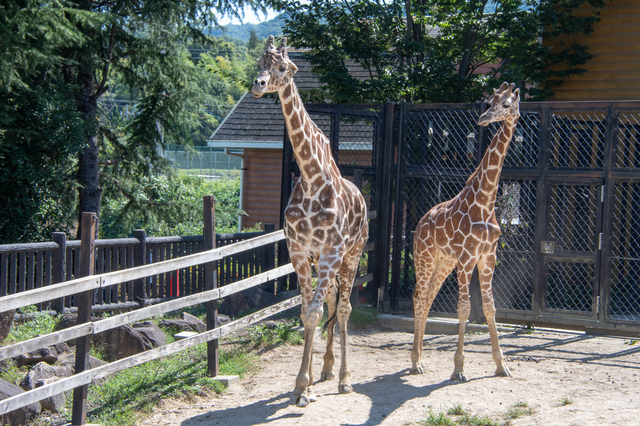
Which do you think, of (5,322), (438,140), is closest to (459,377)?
(438,140)

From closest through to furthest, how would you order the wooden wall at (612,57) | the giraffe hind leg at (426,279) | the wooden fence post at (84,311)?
the wooden fence post at (84,311), the giraffe hind leg at (426,279), the wooden wall at (612,57)

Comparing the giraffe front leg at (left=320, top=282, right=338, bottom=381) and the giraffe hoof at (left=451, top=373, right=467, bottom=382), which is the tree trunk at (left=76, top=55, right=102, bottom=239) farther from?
the giraffe hoof at (left=451, top=373, right=467, bottom=382)

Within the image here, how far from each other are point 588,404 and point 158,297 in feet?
21.0


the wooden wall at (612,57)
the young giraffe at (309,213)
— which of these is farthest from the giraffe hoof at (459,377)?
the wooden wall at (612,57)

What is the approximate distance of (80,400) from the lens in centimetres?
440

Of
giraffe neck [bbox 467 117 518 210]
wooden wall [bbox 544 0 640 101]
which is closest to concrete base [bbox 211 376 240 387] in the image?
giraffe neck [bbox 467 117 518 210]

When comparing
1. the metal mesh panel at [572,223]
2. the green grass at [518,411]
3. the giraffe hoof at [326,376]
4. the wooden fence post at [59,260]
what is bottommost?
the giraffe hoof at [326,376]

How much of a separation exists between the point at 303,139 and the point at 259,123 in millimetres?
12332

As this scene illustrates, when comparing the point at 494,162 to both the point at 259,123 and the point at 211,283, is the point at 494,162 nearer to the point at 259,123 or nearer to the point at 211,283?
the point at 211,283

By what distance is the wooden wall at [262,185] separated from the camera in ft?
54.9

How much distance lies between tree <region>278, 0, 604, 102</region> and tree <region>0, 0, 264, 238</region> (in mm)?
3181

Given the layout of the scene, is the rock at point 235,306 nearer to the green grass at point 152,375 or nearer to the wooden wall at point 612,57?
the green grass at point 152,375

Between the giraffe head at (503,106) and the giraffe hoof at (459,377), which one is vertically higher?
the giraffe head at (503,106)

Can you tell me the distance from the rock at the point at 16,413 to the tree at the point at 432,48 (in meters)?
7.03
